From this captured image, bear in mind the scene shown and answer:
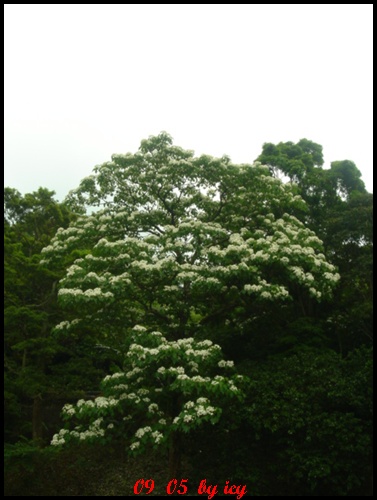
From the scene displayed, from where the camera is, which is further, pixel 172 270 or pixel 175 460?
pixel 175 460

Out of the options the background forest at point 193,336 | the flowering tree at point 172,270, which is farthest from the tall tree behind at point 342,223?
the flowering tree at point 172,270

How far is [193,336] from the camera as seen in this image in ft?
31.3

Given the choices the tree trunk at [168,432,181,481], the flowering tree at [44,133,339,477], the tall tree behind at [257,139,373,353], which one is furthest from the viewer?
the tall tree behind at [257,139,373,353]

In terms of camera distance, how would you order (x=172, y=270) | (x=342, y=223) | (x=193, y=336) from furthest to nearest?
(x=342, y=223) → (x=193, y=336) → (x=172, y=270)

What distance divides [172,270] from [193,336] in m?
2.04

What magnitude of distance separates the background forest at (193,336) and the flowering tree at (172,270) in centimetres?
4

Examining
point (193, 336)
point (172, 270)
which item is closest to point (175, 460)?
Answer: point (193, 336)

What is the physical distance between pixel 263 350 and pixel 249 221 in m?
3.05

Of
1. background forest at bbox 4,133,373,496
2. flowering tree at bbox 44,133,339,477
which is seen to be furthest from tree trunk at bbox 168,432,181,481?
flowering tree at bbox 44,133,339,477

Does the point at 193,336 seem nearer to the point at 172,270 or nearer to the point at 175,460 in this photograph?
the point at 172,270

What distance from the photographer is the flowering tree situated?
7.38 m

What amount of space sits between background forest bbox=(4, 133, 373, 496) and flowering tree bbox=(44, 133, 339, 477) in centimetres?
4

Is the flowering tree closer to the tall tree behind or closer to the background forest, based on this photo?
the background forest

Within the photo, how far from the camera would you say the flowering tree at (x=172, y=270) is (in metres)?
7.38
